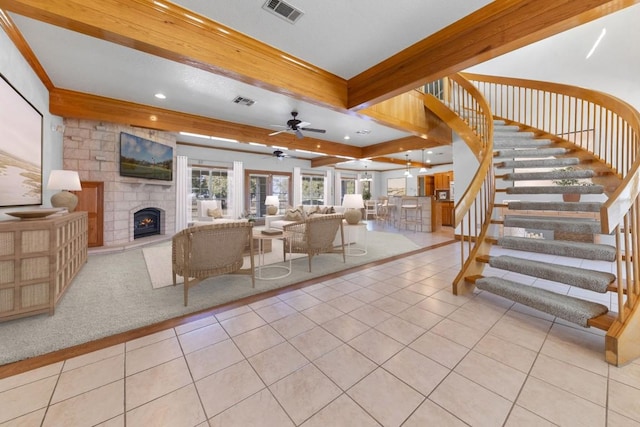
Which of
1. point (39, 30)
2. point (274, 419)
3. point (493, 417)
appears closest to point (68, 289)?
point (39, 30)

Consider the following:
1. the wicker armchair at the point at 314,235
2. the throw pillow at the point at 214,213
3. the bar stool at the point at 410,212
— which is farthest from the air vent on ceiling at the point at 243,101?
the bar stool at the point at 410,212

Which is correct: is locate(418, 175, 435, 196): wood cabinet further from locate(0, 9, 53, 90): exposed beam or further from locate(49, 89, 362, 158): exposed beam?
locate(0, 9, 53, 90): exposed beam

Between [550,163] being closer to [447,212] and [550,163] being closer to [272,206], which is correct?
[447,212]

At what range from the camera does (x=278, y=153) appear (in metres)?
6.83

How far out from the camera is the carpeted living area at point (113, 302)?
6.32 ft

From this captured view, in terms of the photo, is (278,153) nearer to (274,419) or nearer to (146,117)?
(146,117)

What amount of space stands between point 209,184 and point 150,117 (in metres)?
3.26

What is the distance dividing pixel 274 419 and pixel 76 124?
19.0 feet

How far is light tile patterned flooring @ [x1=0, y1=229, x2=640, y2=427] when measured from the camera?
1.28m

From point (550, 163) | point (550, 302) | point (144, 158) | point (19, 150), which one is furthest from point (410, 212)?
point (19, 150)

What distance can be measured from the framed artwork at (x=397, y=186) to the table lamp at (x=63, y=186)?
10.8 meters

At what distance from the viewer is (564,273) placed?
7.18 feet

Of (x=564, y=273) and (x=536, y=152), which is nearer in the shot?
(x=564, y=273)

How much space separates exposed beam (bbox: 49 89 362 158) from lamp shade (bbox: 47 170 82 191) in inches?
54.3
